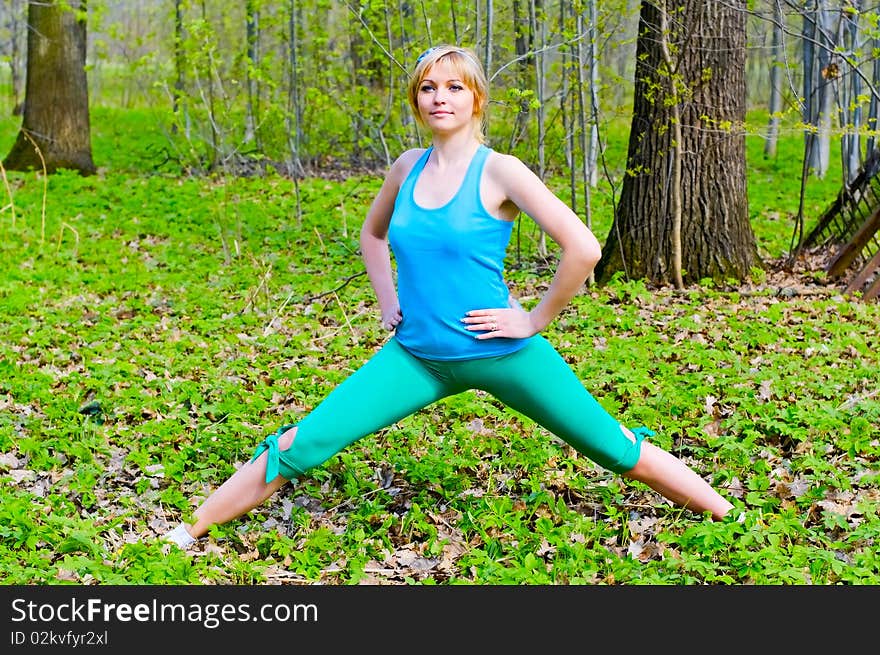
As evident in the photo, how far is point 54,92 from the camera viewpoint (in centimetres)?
1337

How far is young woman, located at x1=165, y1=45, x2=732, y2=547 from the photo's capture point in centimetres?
338

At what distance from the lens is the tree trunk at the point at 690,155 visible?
7.84 metres

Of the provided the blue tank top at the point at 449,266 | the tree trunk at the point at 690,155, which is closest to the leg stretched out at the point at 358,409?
the blue tank top at the point at 449,266

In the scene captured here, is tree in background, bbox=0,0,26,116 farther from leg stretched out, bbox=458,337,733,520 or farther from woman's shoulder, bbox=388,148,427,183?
leg stretched out, bbox=458,337,733,520

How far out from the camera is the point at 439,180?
3.46 metres

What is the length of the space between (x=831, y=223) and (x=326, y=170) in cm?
784

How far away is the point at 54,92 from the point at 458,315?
11.6 m

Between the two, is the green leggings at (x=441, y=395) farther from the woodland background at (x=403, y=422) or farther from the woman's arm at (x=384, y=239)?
the woodland background at (x=403, y=422)

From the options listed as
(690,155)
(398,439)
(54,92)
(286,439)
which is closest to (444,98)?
(286,439)

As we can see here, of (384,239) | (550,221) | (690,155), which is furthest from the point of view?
(690,155)

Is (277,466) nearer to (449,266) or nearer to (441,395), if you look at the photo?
(441,395)

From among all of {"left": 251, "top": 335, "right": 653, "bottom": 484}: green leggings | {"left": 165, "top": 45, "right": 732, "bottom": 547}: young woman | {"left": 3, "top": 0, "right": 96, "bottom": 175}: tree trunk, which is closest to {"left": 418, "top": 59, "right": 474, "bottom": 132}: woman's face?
{"left": 165, "top": 45, "right": 732, "bottom": 547}: young woman

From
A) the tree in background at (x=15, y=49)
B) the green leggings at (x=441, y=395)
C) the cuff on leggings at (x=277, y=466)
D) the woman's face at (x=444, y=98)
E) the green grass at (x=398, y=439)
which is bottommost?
the green grass at (x=398, y=439)

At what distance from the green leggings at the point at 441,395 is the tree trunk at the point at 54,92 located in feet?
35.8
